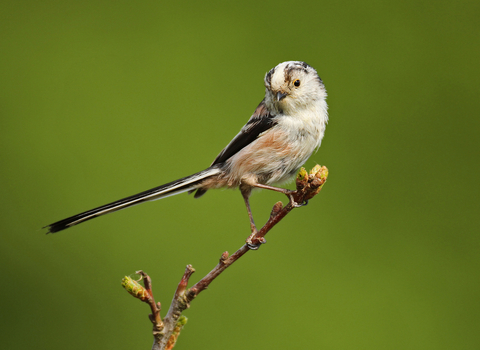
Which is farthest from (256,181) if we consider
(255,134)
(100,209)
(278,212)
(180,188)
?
(100,209)

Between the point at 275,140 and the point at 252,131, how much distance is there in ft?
0.49

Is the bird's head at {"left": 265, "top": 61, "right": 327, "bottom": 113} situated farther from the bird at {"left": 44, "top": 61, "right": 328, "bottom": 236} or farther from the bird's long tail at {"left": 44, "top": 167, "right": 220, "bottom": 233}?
the bird's long tail at {"left": 44, "top": 167, "right": 220, "bottom": 233}

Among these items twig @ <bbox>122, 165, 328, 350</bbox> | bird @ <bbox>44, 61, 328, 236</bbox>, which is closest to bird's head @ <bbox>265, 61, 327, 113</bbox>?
bird @ <bbox>44, 61, 328, 236</bbox>

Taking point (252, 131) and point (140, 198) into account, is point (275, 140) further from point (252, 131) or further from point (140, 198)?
point (140, 198)

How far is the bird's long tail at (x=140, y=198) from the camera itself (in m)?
1.30

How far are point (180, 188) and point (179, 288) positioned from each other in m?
0.62

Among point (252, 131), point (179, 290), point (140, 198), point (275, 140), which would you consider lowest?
point (179, 290)

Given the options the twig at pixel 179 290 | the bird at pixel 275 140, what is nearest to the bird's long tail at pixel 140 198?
the bird at pixel 275 140

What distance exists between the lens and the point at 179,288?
120 cm

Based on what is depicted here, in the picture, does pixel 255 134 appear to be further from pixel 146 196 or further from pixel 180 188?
pixel 146 196

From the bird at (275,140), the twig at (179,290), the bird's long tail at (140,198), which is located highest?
the bird at (275,140)

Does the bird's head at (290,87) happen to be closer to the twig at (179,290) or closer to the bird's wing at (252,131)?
the bird's wing at (252,131)

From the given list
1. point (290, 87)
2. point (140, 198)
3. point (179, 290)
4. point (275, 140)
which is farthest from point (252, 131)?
point (179, 290)

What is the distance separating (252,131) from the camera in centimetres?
186
